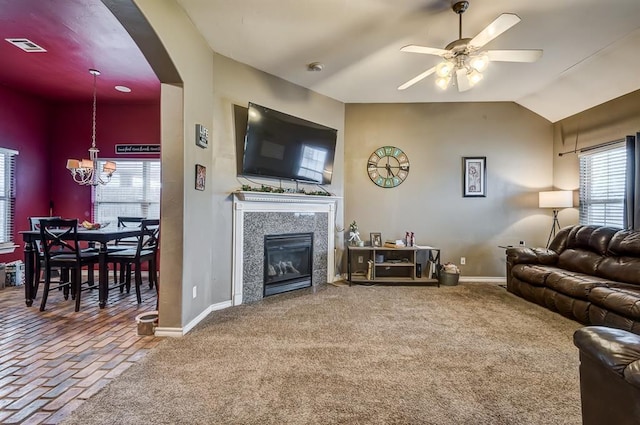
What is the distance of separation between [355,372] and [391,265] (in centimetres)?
280

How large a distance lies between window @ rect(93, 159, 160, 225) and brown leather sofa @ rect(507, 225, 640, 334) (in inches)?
232

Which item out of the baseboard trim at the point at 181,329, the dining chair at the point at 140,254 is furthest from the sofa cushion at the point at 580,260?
the dining chair at the point at 140,254

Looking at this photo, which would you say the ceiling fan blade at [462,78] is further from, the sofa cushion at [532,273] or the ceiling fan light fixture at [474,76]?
the sofa cushion at [532,273]

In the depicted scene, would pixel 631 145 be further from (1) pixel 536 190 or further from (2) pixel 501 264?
(2) pixel 501 264

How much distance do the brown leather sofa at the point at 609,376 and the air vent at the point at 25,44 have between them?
214 inches

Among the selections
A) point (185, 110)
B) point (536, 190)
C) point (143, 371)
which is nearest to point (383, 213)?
point (536, 190)

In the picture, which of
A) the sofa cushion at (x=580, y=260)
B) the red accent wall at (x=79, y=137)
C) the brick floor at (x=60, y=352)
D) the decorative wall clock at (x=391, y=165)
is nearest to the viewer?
the brick floor at (x=60, y=352)

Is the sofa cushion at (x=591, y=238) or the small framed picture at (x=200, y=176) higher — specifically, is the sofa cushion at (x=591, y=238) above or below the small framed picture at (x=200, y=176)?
below

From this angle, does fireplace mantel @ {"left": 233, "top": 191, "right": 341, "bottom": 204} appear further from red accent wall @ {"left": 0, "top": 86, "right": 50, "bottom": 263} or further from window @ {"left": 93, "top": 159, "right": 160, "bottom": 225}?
red accent wall @ {"left": 0, "top": 86, "right": 50, "bottom": 263}

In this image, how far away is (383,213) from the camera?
17.3 feet

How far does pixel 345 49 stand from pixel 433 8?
1.05m

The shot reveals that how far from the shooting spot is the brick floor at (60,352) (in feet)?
6.07

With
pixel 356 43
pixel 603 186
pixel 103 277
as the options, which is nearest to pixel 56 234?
pixel 103 277

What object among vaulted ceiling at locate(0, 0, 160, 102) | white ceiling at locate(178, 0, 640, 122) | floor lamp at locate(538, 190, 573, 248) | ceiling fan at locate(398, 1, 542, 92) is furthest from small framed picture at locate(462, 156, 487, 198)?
vaulted ceiling at locate(0, 0, 160, 102)
